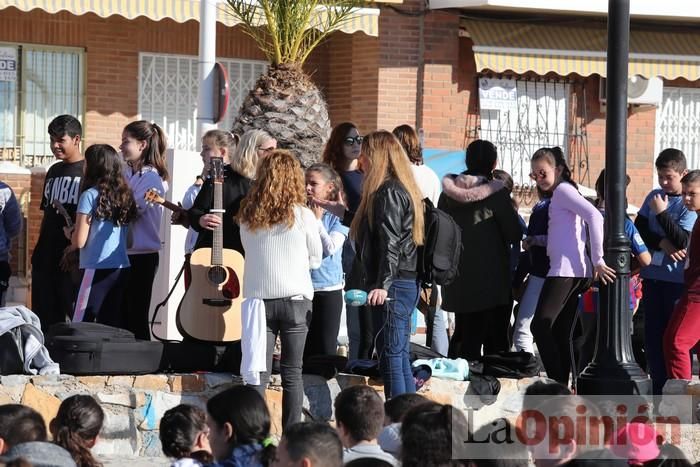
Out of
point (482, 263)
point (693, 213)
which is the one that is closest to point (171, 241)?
point (482, 263)

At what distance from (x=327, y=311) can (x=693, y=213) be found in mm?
2867

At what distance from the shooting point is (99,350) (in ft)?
27.7

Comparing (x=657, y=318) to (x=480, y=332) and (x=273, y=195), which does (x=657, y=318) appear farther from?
(x=273, y=195)

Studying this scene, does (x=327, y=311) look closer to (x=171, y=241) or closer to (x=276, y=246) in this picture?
(x=276, y=246)

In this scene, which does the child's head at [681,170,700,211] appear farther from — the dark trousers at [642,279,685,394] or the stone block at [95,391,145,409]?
the stone block at [95,391,145,409]

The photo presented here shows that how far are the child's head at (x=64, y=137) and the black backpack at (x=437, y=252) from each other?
2.68m

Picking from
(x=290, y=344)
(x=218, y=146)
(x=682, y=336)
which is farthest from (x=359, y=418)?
(x=218, y=146)

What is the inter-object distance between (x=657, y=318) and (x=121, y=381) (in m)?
3.84

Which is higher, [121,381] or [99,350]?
A: [99,350]

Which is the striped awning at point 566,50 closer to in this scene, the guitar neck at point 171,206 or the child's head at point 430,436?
the guitar neck at point 171,206

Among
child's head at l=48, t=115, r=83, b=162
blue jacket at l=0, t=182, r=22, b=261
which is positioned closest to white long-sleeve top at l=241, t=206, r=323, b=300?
child's head at l=48, t=115, r=83, b=162

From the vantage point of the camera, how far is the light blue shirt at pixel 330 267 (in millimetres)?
8891

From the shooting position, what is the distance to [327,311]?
8977 mm

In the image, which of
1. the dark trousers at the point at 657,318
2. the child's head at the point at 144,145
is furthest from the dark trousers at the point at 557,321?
the child's head at the point at 144,145
